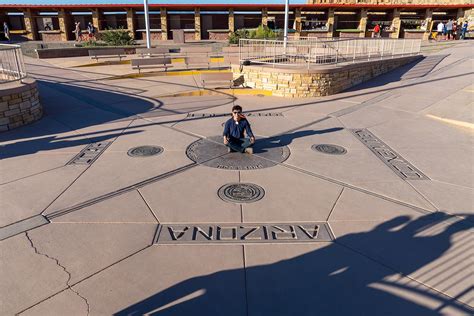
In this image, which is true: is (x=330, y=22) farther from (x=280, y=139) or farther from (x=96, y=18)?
(x=280, y=139)

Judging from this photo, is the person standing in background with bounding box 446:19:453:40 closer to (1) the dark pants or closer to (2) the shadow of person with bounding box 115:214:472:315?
(1) the dark pants

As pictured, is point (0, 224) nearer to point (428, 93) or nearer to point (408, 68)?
point (428, 93)

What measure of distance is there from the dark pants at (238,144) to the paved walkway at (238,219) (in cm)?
18

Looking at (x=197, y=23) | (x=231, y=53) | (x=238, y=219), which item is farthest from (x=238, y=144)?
(x=197, y=23)

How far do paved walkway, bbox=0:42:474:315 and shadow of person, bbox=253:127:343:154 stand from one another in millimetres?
44

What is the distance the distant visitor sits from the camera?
6820 millimetres

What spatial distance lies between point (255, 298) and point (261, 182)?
2.66 metres

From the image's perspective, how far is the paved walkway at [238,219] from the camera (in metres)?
3.35

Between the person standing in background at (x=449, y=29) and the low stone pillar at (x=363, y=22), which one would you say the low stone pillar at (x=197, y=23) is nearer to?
the low stone pillar at (x=363, y=22)

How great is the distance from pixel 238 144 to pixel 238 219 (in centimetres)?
259

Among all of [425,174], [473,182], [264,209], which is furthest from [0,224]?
[473,182]

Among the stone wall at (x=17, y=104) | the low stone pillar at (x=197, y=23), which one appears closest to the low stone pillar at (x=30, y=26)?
Answer: the low stone pillar at (x=197, y=23)

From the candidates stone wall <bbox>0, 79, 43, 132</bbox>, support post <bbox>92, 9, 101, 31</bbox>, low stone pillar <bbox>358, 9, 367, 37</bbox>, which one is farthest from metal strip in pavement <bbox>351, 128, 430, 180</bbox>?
support post <bbox>92, 9, 101, 31</bbox>

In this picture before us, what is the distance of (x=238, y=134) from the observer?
693cm
